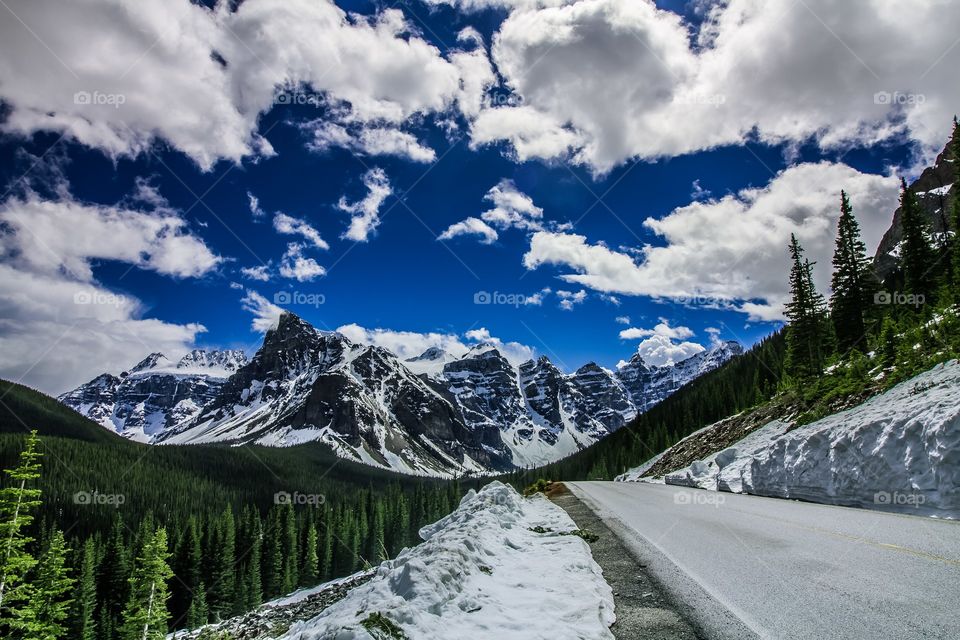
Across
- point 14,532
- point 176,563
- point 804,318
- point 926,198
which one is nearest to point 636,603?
point 14,532

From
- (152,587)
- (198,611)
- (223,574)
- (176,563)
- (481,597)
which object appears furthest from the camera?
(176,563)

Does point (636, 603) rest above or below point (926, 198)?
below

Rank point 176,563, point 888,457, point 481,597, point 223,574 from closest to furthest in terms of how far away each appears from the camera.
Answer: point 481,597
point 888,457
point 223,574
point 176,563

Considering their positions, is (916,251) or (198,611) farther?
(198,611)

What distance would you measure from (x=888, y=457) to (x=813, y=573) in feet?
31.4

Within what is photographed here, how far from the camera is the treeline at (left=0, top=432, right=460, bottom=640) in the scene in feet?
93.1

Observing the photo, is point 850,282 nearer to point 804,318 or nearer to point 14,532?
point 804,318

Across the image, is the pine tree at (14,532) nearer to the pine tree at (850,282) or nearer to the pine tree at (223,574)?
the pine tree at (223,574)

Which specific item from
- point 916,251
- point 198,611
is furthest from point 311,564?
point 916,251

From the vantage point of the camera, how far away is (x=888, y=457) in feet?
44.2

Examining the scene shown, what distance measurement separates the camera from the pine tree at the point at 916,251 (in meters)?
41.1

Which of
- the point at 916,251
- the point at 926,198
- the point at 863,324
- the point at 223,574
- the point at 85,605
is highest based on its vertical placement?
the point at 926,198

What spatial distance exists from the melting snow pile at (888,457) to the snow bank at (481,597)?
892 centimetres

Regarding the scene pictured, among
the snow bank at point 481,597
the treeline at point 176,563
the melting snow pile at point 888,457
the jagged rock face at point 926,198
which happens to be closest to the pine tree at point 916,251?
the melting snow pile at point 888,457
